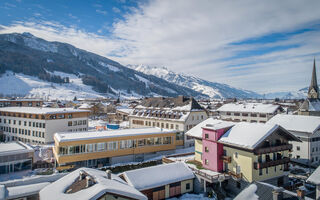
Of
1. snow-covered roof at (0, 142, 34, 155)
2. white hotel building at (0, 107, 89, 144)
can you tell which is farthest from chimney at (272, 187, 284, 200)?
white hotel building at (0, 107, 89, 144)

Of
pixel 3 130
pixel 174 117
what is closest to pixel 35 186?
pixel 174 117

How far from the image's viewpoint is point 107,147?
39094mm

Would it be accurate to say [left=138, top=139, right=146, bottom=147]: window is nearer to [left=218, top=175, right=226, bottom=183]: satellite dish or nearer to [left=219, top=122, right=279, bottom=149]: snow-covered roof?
[left=219, top=122, right=279, bottom=149]: snow-covered roof

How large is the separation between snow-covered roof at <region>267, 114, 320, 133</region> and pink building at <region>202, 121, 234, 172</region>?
19318mm

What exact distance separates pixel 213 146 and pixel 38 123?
45.3m

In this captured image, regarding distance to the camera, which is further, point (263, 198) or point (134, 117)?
point (134, 117)

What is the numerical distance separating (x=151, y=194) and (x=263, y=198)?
1403 centimetres

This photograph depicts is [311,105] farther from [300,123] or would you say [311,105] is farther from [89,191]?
[89,191]

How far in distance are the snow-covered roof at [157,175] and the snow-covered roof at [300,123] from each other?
2730 cm

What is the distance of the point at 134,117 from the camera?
67938 millimetres

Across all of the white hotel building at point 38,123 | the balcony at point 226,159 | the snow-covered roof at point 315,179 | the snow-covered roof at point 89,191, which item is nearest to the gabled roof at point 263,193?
the snow-covered roof at point 315,179

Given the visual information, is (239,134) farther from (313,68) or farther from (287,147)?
(313,68)

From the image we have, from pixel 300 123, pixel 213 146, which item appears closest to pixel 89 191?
pixel 213 146

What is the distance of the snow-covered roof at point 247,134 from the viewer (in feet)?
93.6
